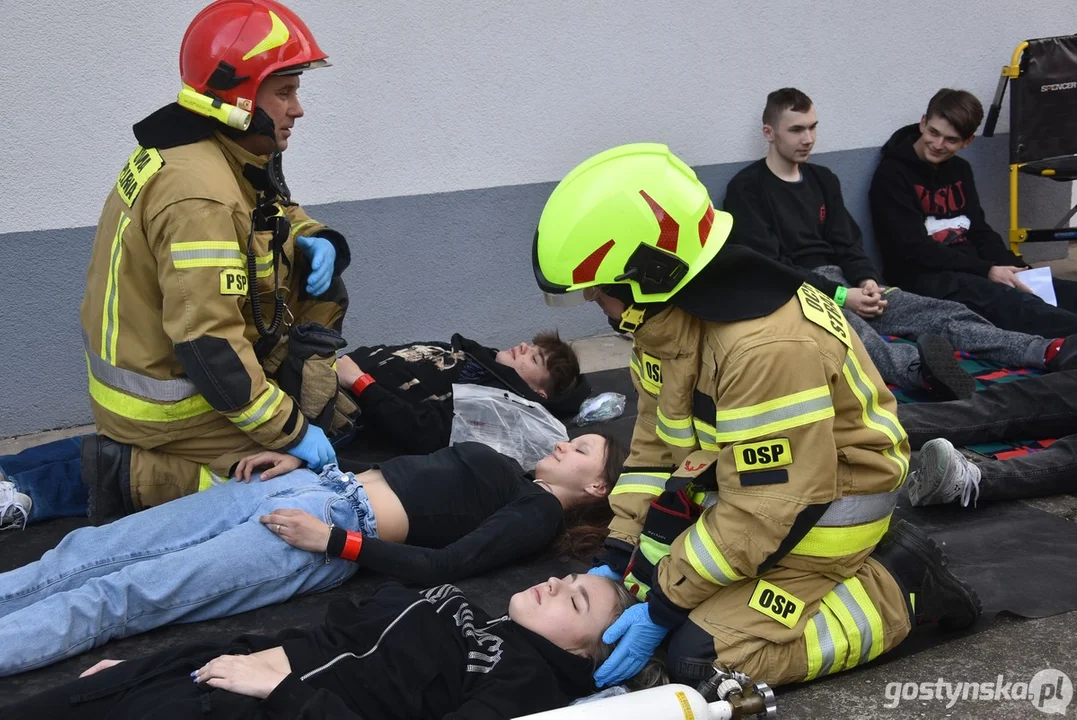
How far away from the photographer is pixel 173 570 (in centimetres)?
293

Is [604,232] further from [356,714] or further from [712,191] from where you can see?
[712,191]

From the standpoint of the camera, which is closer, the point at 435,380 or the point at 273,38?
the point at 273,38

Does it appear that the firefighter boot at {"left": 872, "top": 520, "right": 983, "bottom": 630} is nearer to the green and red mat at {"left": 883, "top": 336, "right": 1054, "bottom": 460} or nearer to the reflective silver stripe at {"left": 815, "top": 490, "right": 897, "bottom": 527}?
the reflective silver stripe at {"left": 815, "top": 490, "right": 897, "bottom": 527}

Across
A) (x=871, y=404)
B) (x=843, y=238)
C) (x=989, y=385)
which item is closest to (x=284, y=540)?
(x=871, y=404)

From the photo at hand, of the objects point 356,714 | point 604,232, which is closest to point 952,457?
point 604,232

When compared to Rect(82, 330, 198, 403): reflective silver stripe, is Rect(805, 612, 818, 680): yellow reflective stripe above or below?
below

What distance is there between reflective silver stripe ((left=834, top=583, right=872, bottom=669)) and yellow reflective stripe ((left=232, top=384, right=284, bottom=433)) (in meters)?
1.81

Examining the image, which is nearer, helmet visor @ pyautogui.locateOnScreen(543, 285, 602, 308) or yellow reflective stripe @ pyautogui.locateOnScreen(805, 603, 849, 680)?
helmet visor @ pyautogui.locateOnScreen(543, 285, 602, 308)

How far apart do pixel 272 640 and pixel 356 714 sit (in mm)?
387

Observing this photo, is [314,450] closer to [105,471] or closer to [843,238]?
[105,471]

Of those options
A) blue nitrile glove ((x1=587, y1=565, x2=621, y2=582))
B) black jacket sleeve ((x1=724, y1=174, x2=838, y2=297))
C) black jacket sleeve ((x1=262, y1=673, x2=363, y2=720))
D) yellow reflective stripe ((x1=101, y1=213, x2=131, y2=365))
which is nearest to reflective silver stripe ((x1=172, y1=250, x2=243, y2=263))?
yellow reflective stripe ((x1=101, y1=213, x2=131, y2=365))

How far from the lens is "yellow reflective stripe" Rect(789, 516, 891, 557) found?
253 centimetres

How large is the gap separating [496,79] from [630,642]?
3685 mm

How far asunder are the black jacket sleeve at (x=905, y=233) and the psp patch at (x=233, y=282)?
14.5ft
